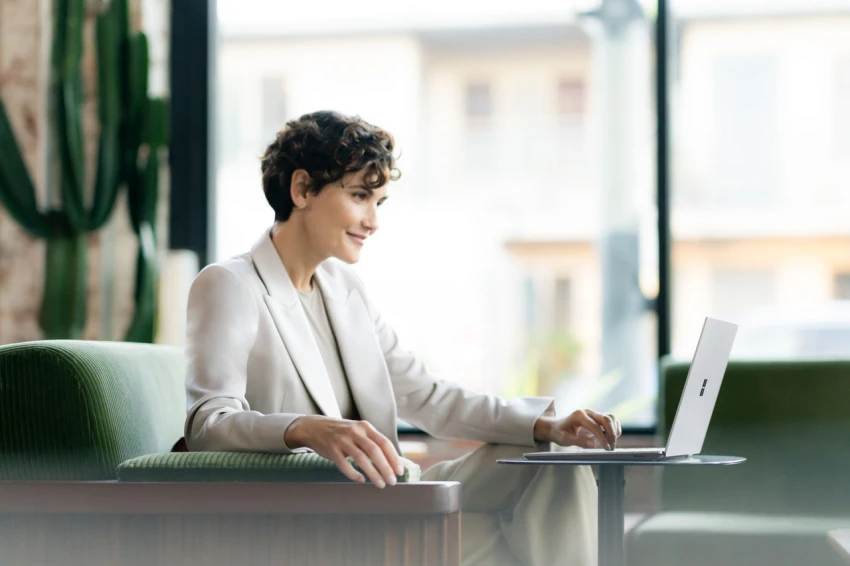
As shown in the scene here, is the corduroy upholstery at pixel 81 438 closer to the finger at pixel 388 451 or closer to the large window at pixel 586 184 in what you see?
the finger at pixel 388 451

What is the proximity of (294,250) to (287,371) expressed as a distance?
28 centimetres

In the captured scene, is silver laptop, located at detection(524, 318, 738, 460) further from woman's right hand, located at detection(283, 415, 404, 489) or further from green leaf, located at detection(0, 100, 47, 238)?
green leaf, located at detection(0, 100, 47, 238)

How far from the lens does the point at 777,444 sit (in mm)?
2680

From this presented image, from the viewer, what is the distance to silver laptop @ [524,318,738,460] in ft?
5.34

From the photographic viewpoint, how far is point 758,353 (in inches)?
138

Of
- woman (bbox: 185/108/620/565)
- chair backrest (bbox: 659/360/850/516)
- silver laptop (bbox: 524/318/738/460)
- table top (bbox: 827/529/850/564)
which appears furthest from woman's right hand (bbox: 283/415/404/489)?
chair backrest (bbox: 659/360/850/516)

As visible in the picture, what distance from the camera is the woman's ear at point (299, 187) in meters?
1.97

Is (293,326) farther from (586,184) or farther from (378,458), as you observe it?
(586,184)

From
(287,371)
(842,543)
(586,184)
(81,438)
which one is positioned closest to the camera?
(81,438)

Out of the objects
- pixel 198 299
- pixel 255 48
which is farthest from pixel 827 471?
pixel 255 48

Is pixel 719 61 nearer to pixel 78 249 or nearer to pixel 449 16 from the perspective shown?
pixel 449 16

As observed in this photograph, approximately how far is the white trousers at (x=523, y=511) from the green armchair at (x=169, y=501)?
0.44 meters

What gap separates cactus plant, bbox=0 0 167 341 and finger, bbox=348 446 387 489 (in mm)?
2281

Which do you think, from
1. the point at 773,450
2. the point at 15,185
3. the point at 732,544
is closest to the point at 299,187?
the point at 732,544
